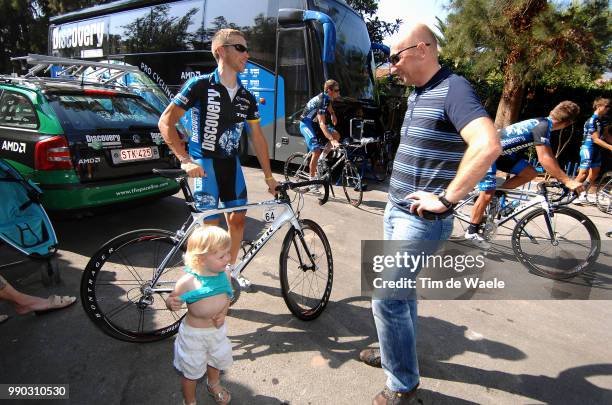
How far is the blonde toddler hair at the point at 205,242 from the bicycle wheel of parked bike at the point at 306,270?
40.2 inches

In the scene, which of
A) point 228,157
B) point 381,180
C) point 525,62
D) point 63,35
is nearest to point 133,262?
point 228,157

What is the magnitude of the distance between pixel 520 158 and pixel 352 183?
9.28 ft

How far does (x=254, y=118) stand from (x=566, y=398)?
305cm

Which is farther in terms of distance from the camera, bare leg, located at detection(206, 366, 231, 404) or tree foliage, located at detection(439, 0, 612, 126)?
tree foliage, located at detection(439, 0, 612, 126)

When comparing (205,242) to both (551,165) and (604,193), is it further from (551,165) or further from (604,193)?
(604,193)

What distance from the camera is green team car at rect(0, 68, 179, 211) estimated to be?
378cm

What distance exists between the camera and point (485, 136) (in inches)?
63.6

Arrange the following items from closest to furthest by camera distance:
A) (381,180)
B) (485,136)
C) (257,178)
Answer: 1. (485,136)
2. (257,178)
3. (381,180)

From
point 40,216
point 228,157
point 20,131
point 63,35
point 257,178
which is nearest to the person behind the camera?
point 228,157

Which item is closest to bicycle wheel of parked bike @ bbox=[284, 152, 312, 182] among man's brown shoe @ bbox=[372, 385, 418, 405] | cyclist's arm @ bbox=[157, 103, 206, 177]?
cyclist's arm @ bbox=[157, 103, 206, 177]

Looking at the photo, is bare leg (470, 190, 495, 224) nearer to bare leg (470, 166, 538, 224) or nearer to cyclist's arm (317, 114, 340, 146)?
bare leg (470, 166, 538, 224)

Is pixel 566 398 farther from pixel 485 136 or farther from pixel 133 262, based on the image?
pixel 133 262

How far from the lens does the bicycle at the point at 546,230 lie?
4133 millimetres

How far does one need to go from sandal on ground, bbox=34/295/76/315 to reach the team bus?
5.59 meters
